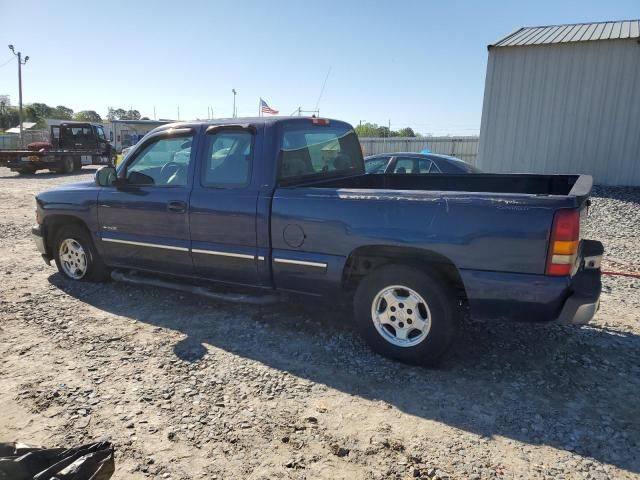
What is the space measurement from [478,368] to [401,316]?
2.34 feet

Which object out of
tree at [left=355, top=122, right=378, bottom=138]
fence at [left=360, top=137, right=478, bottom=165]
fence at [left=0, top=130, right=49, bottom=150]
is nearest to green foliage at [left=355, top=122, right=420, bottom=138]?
tree at [left=355, top=122, right=378, bottom=138]

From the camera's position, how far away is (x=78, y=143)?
2477 centimetres

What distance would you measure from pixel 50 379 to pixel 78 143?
24653 mm

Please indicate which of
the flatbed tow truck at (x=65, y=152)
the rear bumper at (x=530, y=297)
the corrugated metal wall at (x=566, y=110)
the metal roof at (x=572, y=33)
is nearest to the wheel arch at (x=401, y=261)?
the rear bumper at (x=530, y=297)

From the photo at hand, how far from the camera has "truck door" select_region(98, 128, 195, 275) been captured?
4.51m

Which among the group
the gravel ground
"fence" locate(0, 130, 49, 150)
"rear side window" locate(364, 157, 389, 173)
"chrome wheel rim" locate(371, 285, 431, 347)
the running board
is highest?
"fence" locate(0, 130, 49, 150)

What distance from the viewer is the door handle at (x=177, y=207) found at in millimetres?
4426

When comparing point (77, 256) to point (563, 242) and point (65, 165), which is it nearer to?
point (563, 242)

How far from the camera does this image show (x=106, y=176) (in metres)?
5.02

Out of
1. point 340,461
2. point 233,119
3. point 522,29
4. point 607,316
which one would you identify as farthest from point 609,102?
point 340,461

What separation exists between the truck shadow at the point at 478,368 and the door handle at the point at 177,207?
104 cm

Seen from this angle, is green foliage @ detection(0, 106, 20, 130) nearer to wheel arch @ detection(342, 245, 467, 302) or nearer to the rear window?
the rear window

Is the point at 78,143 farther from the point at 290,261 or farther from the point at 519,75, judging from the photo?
the point at 290,261

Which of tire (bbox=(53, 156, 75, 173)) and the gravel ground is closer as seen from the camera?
the gravel ground
